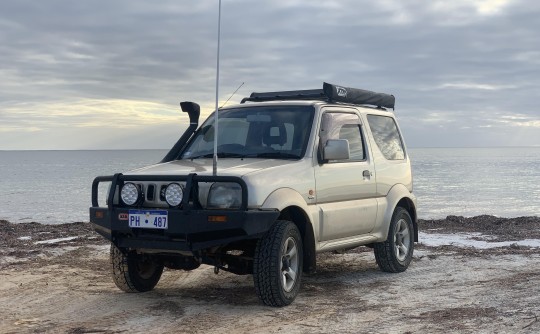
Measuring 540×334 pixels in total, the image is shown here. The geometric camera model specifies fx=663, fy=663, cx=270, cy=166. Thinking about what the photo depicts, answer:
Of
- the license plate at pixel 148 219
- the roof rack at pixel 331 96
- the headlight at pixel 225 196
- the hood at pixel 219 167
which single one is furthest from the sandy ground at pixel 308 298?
the roof rack at pixel 331 96

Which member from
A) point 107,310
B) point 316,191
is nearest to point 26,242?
point 107,310

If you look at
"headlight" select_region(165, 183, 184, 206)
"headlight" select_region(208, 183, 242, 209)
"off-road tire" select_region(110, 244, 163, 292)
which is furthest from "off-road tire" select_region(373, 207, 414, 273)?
"headlight" select_region(165, 183, 184, 206)

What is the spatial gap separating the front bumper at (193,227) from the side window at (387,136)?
109 inches

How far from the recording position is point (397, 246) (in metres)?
8.40

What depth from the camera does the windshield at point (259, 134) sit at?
22.3ft

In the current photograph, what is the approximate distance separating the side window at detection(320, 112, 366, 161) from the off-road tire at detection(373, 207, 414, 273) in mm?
1058

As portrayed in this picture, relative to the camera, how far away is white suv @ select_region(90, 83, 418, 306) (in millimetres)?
5797

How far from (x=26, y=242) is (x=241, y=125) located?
21.2 ft

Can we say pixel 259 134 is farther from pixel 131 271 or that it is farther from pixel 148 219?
pixel 131 271

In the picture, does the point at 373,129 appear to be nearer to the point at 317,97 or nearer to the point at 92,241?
the point at 317,97

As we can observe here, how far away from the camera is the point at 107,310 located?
6.23m

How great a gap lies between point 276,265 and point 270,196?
0.61 metres

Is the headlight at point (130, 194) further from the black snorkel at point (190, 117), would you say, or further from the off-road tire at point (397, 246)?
the off-road tire at point (397, 246)

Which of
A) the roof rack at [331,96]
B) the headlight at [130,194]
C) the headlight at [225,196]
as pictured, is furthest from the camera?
the roof rack at [331,96]
